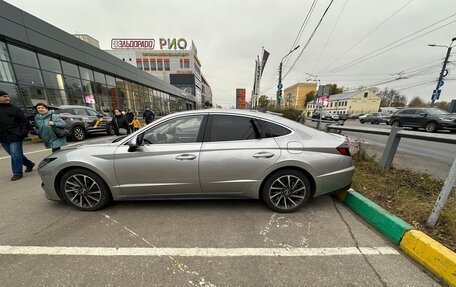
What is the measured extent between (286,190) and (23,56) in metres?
15.0

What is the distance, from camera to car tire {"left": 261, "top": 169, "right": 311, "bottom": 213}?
9.23 ft

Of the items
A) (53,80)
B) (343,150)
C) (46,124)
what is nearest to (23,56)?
(53,80)

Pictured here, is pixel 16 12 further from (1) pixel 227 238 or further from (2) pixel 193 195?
(1) pixel 227 238

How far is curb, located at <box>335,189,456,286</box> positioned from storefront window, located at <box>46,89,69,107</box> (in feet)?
52.8

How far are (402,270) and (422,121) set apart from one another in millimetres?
15511

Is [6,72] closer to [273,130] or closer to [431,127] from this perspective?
[273,130]

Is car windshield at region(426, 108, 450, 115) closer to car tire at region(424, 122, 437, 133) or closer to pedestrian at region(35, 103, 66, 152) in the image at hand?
car tire at region(424, 122, 437, 133)

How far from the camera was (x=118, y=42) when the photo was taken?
189ft

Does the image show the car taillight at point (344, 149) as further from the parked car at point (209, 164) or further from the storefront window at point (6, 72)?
the storefront window at point (6, 72)

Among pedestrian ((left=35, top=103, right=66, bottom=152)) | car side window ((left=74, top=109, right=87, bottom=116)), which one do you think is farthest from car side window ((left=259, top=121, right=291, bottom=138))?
car side window ((left=74, top=109, right=87, bottom=116))

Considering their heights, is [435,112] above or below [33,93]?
below

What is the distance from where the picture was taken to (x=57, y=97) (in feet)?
39.7

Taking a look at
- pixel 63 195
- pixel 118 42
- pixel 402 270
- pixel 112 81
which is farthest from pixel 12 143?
pixel 118 42

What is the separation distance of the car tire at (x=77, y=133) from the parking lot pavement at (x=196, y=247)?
6.78 metres
